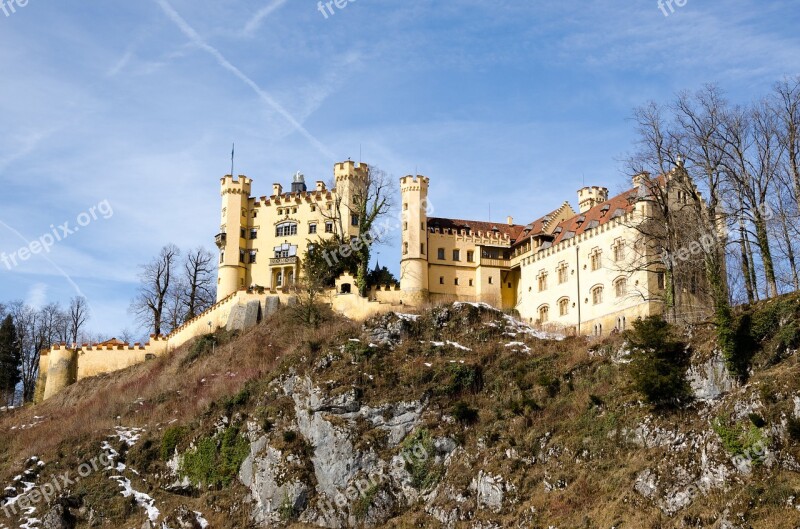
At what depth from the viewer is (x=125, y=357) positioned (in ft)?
242

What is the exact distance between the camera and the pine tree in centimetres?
8200

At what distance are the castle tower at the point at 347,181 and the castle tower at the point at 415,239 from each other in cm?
393

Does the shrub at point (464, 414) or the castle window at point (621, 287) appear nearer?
the shrub at point (464, 414)

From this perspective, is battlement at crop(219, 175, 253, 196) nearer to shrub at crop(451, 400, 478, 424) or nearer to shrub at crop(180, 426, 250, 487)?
shrub at crop(180, 426, 250, 487)

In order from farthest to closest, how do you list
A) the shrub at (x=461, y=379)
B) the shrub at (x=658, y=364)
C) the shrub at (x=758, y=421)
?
the shrub at (x=461, y=379)
the shrub at (x=658, y=364)
the shrub at (x=758, y=421)

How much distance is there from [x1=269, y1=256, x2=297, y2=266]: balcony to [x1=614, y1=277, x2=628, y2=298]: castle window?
2626cm

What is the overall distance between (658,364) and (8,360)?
60.9 meters

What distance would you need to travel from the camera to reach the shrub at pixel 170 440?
54.6 meters

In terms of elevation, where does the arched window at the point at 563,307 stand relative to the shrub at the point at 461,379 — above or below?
above

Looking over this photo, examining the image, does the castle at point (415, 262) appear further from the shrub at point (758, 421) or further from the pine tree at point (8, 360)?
the shrub at point (758, 421)

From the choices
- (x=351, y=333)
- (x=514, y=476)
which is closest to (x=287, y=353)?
(x=351, y=333)

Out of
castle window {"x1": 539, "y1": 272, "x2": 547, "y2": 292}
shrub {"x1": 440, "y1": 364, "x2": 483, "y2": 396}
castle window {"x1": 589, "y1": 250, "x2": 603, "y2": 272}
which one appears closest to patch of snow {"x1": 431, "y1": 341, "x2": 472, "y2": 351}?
shrub {"x1": 440, "y1": 364, "x2": 483, "y2": 396}

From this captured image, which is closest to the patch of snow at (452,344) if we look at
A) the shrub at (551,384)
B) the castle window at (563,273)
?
the shrub at (551,384)

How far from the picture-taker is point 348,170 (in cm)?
7450
